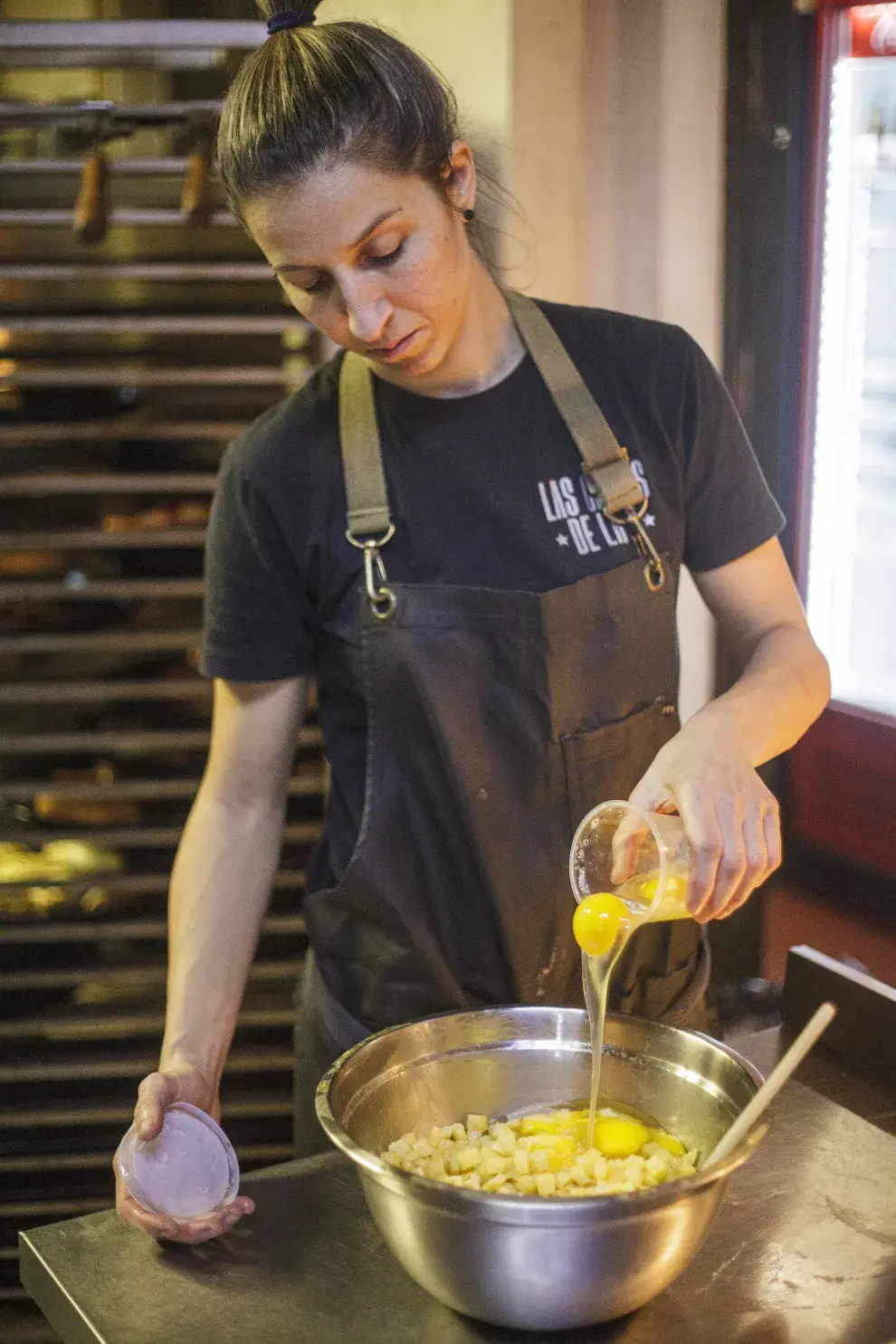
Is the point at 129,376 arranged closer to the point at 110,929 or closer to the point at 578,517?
the point at 110,929

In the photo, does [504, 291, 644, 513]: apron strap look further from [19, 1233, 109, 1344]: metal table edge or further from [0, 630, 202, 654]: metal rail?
[0, 630, 202, 654]: metal rail

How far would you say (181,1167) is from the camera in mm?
1343

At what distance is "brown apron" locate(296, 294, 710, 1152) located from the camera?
5.44 feet

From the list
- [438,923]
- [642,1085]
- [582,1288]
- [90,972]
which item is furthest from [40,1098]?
[582,1288]

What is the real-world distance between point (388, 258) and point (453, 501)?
31 cm

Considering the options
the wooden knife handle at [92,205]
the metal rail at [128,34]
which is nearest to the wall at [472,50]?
the metal rail at [128,34]

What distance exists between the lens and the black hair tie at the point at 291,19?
1.54m

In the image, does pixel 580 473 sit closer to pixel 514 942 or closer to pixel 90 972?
pixel 514 942

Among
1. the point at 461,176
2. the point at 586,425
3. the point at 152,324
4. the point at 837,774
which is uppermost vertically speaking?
the point at 461,176

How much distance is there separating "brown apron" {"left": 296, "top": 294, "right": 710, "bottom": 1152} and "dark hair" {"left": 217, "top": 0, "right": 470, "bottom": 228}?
12.4 inches

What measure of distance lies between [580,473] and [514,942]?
58cm

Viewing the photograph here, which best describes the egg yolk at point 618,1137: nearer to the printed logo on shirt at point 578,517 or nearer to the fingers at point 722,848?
the fingers at point 722,848

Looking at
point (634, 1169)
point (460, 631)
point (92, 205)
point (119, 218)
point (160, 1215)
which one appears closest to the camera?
point (634, 1169)

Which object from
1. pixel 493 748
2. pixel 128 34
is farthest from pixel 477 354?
pixel 128 34
